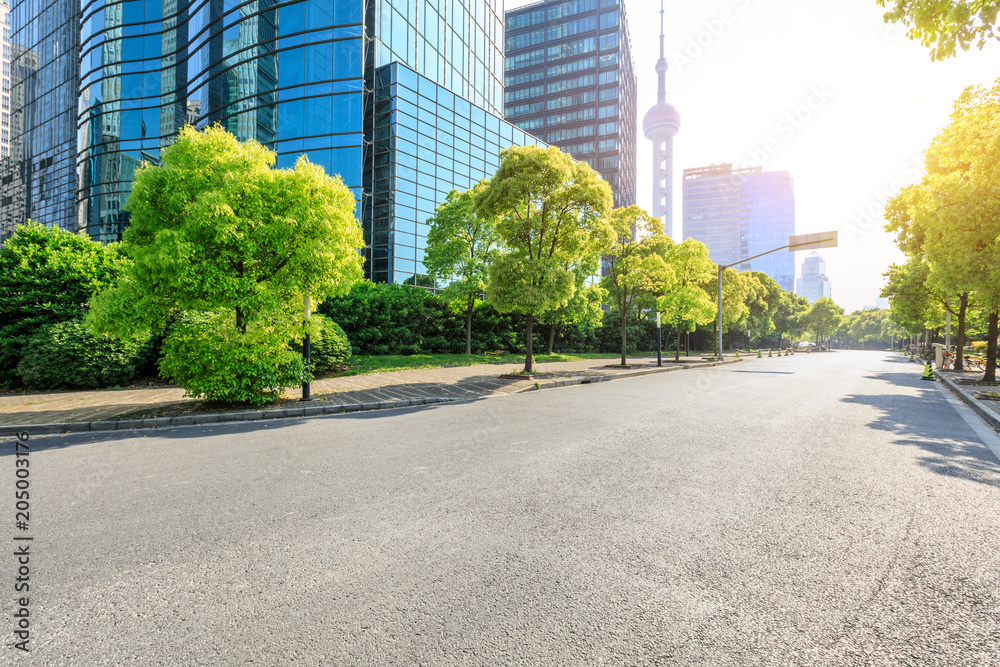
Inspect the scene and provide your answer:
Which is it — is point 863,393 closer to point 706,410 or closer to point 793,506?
point 706,410

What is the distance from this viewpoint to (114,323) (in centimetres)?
782

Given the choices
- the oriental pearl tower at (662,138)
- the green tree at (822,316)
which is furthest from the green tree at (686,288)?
the oriental pearl tower at (662,138)

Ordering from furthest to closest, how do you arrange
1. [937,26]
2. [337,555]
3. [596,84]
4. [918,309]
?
[596,84] → [918,309] → [937,26] → [337,555]

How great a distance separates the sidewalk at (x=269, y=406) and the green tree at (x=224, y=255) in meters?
0.60

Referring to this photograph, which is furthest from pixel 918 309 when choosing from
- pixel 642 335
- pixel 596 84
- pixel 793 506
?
pixel 596 84

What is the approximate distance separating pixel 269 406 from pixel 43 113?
67.1 m

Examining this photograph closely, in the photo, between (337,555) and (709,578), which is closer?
(709,578)

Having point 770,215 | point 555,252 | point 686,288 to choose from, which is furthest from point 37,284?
point 770,215

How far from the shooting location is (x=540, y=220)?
14297mm

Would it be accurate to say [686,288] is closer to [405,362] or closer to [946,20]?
[405,362]

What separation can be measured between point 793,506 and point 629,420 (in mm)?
3750

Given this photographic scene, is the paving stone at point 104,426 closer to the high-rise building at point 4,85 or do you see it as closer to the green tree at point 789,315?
the green tree at point 789,315

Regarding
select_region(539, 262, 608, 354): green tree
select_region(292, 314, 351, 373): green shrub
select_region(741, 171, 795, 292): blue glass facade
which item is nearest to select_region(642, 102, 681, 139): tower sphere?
select_region(741, 171, 795, 292): blue glass facade

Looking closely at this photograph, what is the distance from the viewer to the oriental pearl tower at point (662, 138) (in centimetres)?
14425
